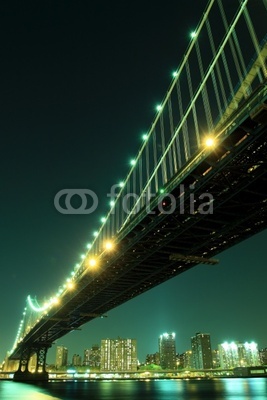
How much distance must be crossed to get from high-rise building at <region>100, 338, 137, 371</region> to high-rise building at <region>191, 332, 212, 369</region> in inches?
1026

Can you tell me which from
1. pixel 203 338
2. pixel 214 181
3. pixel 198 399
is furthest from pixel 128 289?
pixel 203 338

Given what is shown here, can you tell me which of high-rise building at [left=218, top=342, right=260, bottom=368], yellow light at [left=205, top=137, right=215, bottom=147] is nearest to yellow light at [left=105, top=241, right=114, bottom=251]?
yellow light at [left=205, top=137, right=215, bottom=147]

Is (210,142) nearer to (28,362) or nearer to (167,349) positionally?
(28,362)

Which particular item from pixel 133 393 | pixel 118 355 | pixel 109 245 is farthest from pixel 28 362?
pixel 118 355

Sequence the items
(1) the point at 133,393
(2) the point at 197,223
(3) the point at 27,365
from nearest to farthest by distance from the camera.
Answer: (2) the point at 197,223 → (1) the point at 133,393 → (3) the point at 27,365

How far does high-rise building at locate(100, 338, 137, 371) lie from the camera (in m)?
161

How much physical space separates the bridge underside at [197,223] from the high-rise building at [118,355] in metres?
130

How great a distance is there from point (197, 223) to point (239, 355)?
141609mm

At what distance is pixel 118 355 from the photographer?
164250mm

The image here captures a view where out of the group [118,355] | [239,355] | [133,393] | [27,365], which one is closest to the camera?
[133,393]

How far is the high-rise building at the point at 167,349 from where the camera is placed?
181 metres

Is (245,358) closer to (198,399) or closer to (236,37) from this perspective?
(198,399)

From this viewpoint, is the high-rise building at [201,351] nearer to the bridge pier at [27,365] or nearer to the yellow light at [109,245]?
the bridge pier at [27,365]

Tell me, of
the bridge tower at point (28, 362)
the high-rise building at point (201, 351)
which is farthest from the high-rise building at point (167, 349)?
the bridge tower at point (28, 362)
